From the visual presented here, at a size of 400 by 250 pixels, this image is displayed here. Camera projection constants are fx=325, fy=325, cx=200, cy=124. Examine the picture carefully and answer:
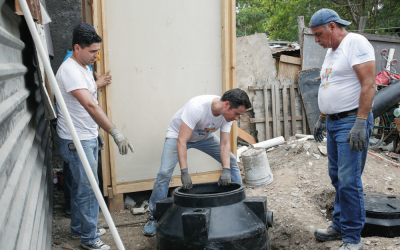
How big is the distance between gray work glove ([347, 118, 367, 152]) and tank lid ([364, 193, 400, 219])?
36.7 inches

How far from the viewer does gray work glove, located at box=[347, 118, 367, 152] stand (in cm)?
242

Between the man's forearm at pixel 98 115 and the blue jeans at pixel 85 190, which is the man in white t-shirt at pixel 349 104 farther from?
the blue jeans at pixel 85 190

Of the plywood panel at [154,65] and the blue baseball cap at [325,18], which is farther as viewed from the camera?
the plywood panel at [154,65]

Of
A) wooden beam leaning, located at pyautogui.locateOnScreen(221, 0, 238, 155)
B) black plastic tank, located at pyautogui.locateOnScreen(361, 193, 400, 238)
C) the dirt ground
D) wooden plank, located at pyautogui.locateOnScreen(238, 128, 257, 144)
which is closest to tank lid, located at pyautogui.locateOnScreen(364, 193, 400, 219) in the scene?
black plastic tank, located at pyautogui.locateOnScreen(361, 193, 400, 238)

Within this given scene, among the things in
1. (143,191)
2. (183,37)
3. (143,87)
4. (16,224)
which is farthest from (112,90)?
(16,224)

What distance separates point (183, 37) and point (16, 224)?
303 cm

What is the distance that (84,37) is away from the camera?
270 cm

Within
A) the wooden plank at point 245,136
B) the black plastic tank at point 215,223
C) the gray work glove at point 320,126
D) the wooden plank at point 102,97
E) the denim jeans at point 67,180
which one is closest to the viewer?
the black plastic tank at point 215,223

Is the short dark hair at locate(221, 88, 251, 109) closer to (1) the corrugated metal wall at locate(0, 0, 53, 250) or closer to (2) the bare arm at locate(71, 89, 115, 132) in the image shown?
(2) the bare arm at locate(71, 89, 115, 132)

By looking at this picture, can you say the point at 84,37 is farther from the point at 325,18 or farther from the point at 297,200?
the point at 297,200

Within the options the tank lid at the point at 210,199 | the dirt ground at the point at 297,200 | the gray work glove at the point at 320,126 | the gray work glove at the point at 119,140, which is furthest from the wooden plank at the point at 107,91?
the gray work glove at the point at 320,126

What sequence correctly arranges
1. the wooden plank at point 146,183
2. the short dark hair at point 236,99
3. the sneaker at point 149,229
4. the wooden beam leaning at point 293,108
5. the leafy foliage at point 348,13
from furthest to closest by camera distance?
the leafy foliage at point 348,13
the wooden beam leaning at point 293,108
the wooden plank at point 146,183
the sneaker at point 149,229
the short dark hair at point 236,99

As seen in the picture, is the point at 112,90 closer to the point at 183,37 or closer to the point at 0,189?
the point at 183,37

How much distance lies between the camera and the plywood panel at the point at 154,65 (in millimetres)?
3727
